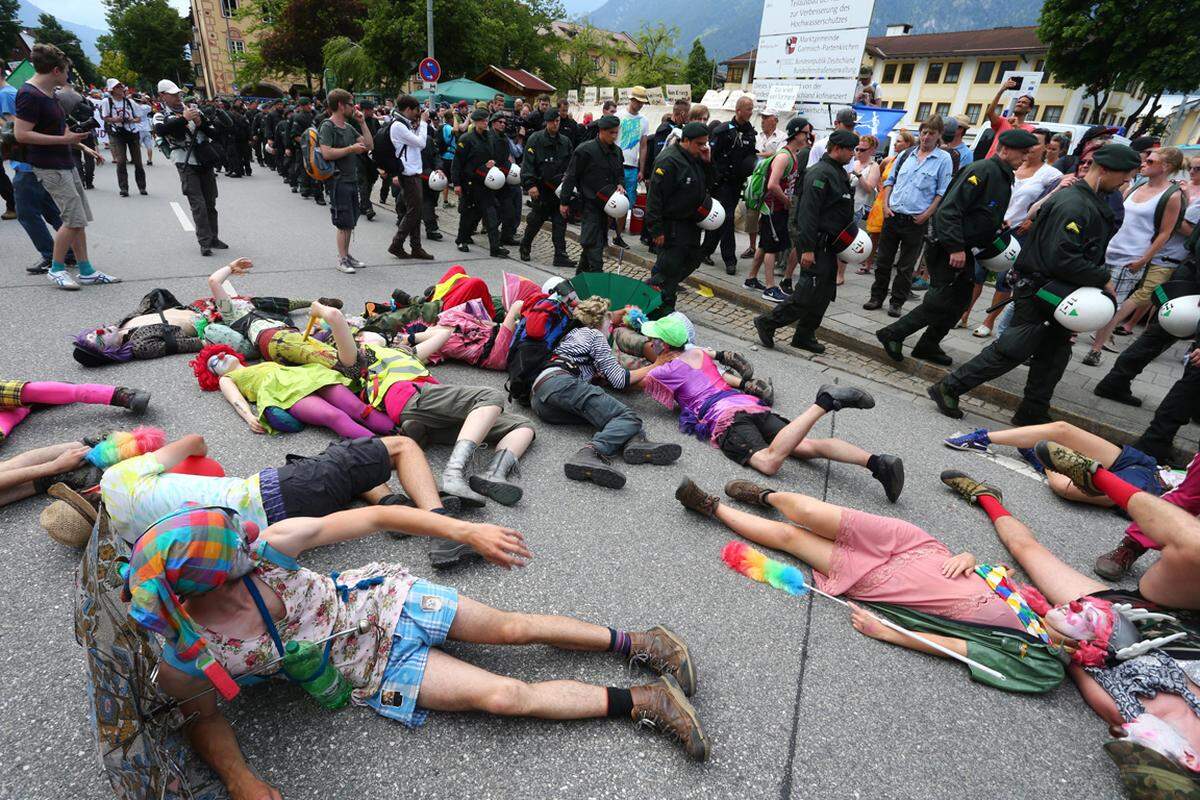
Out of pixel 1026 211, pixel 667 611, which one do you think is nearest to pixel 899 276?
pixel 1026 211

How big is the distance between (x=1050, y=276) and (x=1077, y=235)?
0.32 m

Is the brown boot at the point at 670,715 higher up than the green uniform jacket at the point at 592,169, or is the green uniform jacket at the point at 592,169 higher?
the green uniform jacket at the point at 592,169

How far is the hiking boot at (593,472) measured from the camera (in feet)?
11.3

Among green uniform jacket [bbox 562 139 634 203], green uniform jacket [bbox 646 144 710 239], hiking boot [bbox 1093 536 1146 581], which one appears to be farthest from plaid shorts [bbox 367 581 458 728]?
green uniform jacket [bbox 562 139 634 203]

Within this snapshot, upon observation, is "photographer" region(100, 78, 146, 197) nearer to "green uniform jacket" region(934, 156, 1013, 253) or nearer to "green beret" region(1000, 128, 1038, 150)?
"green uniform jacket" region(934, 156, 1013, 253)

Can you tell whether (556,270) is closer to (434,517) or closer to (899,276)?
(899,276)

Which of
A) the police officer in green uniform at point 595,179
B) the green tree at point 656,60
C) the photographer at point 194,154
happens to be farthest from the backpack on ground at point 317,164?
the green tree at point 656,60

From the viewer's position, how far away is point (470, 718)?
209 centimetres

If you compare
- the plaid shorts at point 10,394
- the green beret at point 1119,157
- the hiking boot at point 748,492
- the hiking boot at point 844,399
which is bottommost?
the hiking boot at point 748,492

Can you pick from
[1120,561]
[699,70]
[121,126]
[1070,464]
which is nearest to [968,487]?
[1070,464]

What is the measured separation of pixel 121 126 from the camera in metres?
10.7

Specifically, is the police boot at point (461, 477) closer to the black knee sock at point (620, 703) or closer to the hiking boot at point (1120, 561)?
the black knee sock at point (620, 703)

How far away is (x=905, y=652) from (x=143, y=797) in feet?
8.68

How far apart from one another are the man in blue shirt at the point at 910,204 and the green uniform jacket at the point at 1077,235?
2.22m
